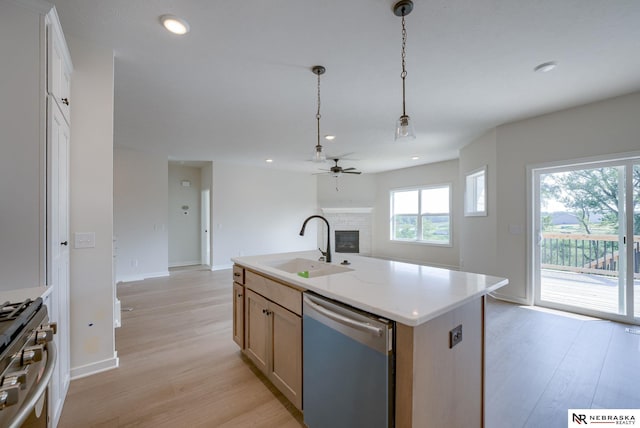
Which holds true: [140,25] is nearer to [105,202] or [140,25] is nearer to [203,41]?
[203,41]

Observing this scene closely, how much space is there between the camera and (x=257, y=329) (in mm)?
2070

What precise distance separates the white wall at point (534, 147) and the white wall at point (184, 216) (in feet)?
21.6

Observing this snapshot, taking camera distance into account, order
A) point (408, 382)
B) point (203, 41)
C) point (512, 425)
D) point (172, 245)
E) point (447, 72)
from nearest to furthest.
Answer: point (408, 382), point (512, 425), point (203, 41), point (447, 72), point (172, 245)

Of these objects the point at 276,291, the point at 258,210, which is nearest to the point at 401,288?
the point at 276,291

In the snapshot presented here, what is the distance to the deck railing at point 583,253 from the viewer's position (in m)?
3.19

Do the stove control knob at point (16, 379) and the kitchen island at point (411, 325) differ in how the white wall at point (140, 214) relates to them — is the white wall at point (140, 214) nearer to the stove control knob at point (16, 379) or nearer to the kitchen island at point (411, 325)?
the kitchen island at point (411, 325)

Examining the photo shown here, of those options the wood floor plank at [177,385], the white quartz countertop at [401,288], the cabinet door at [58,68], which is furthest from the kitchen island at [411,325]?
the cabinet door at [58,68]

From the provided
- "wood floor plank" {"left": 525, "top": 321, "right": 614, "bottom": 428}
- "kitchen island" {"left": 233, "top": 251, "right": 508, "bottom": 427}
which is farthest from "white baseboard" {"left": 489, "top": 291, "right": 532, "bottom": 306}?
"kitchen island" {"left": 233, "top": 251, "right": 508, "bottom": 427}

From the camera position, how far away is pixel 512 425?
5.38 ft

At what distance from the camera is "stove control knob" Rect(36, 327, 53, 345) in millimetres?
951

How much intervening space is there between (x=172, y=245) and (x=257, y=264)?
5.74 m

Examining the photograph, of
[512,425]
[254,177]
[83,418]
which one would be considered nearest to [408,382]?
[512,425]

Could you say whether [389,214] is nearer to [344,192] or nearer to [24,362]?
[344,192]

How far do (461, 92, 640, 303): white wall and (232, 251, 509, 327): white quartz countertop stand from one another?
2861 millimetres
